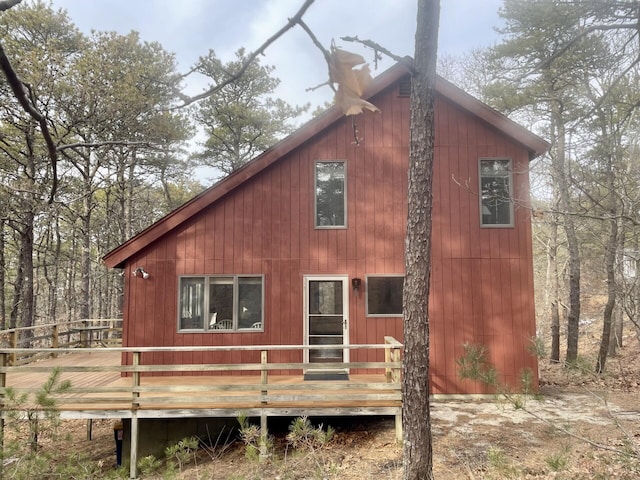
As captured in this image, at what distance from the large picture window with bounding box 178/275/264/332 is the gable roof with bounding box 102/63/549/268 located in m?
1.10

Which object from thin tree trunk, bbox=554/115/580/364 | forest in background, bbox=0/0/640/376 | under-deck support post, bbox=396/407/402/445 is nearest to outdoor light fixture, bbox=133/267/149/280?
forest in background, bbox=0/0/640/376

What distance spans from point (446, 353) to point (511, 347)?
1223 mm

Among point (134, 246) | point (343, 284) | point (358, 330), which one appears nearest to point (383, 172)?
point (343, 284)

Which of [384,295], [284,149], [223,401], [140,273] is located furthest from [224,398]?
[284,149]

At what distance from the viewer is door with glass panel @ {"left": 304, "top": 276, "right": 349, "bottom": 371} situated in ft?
25.1

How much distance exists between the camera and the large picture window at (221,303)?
25.1 feet

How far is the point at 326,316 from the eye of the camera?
776cm

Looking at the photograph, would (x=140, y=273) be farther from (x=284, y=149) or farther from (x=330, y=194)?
(x=330, y=194)

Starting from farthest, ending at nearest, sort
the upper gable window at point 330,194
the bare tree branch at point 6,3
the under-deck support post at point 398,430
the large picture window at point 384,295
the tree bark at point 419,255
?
1. the upper gable window at point 330,194
2. the large picture window at point 384,295
3. the under-deck support post at point 398,430
4. the tree bark at point 419,255
5. the bare tree branch at point 6,3

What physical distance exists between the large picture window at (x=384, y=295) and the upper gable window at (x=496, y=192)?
6.87 feet

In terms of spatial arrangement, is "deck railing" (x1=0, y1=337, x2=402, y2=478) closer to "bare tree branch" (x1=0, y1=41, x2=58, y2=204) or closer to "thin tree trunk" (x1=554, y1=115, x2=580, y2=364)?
"bare tree branch" (x1=0, y1=41, x2=58, y2=204)

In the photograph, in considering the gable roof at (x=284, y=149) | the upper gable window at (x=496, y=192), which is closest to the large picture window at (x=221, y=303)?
the gable roof at (x=284, y=149)

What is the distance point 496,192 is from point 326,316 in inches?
162

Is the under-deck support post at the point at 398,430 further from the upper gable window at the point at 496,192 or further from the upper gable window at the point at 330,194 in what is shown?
the upper gable window at the point at 496,192
